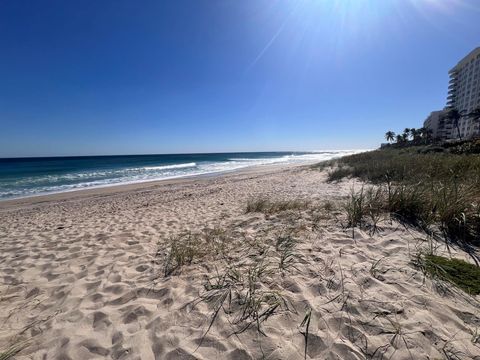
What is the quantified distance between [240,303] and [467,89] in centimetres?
10235

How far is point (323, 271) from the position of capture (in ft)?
9.50

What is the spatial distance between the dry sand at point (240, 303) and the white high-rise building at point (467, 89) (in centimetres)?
8063

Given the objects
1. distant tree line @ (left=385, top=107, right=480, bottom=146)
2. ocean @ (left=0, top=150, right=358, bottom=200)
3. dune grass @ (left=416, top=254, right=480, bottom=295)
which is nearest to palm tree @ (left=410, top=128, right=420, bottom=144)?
distant tree line @ (left=385, top=107, right=480, bottom=146)

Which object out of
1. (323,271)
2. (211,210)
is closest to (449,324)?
(323,271)

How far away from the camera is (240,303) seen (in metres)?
2.41

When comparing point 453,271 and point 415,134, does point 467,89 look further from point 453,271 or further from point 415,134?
point 453,271

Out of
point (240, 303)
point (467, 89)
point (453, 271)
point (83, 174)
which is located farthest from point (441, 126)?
point (240, 303)

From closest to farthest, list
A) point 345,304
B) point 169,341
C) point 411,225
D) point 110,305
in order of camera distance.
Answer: point 169,341 < point 345,304 < point 110,305 < point 411,225

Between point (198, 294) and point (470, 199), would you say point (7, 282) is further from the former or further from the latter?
point (470, 199)

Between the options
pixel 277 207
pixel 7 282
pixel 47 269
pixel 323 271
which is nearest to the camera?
pixel 323 271

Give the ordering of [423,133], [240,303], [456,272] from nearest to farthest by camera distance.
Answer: [240,303] → [456,272] → [423,133]

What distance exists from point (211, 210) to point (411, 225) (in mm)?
5205

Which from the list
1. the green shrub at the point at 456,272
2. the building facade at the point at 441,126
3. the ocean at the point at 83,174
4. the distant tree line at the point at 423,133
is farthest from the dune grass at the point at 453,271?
the building facade at the point at 441,126

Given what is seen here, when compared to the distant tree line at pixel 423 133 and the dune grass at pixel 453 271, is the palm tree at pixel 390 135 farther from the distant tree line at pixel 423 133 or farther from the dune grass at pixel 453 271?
the dune grass at pixel 453 271
